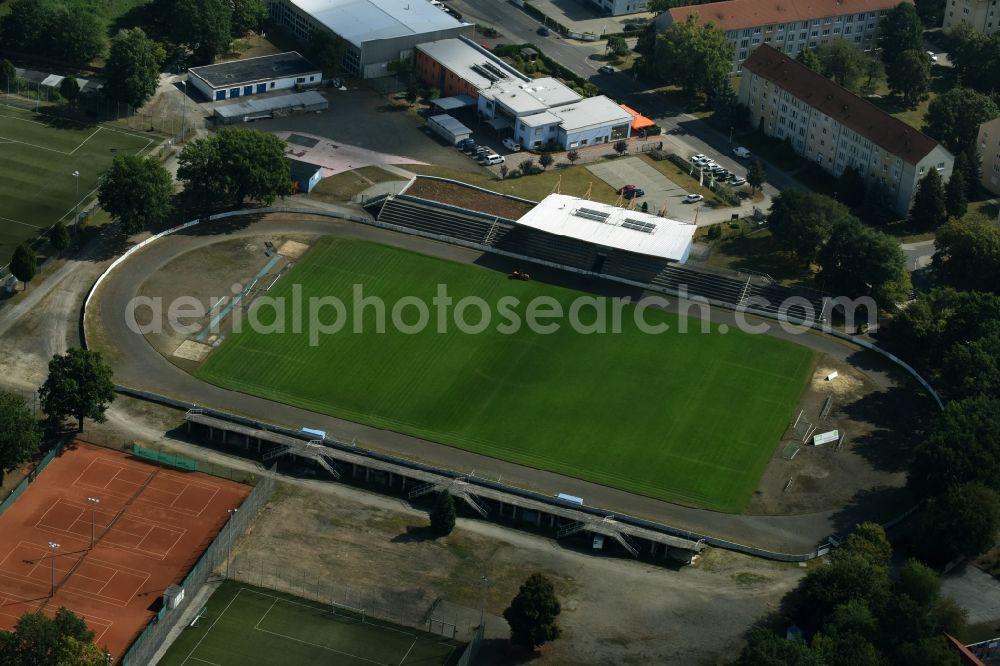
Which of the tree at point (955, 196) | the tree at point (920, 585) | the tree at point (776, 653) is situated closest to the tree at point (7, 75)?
the tree at point (955, 196)

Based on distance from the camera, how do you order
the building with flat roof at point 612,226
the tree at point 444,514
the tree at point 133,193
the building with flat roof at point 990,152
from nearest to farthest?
the tree at point 444,514
the tree at point 133,193
the building with flat roof at point 612,226
the building with flat roof at point 990,152

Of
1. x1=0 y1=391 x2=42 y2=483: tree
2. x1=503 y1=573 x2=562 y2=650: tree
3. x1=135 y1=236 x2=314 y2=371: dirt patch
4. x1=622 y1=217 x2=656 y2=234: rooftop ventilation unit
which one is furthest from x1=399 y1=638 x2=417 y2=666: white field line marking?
x1=622 y1=217 x2=656 y2=234: rooftop ventilation unit

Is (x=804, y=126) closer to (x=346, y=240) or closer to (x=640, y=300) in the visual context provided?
(x=640, y=300)

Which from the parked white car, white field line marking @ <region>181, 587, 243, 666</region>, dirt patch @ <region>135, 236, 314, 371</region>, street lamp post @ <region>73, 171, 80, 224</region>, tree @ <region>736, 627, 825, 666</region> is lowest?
white field line marking @ <region>181, 587, 243, 666</region>

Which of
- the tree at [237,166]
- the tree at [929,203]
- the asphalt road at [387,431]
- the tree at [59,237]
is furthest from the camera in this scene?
the tree at [929,203]

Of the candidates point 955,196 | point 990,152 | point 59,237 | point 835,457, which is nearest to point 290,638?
point 835,457

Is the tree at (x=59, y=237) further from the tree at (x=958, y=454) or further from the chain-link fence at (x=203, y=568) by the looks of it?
the tree at (x=958, y=454)

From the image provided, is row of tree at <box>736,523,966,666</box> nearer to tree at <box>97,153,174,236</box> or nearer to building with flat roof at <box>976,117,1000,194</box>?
building with flat roof at <box>976,117,1000,194</box>
